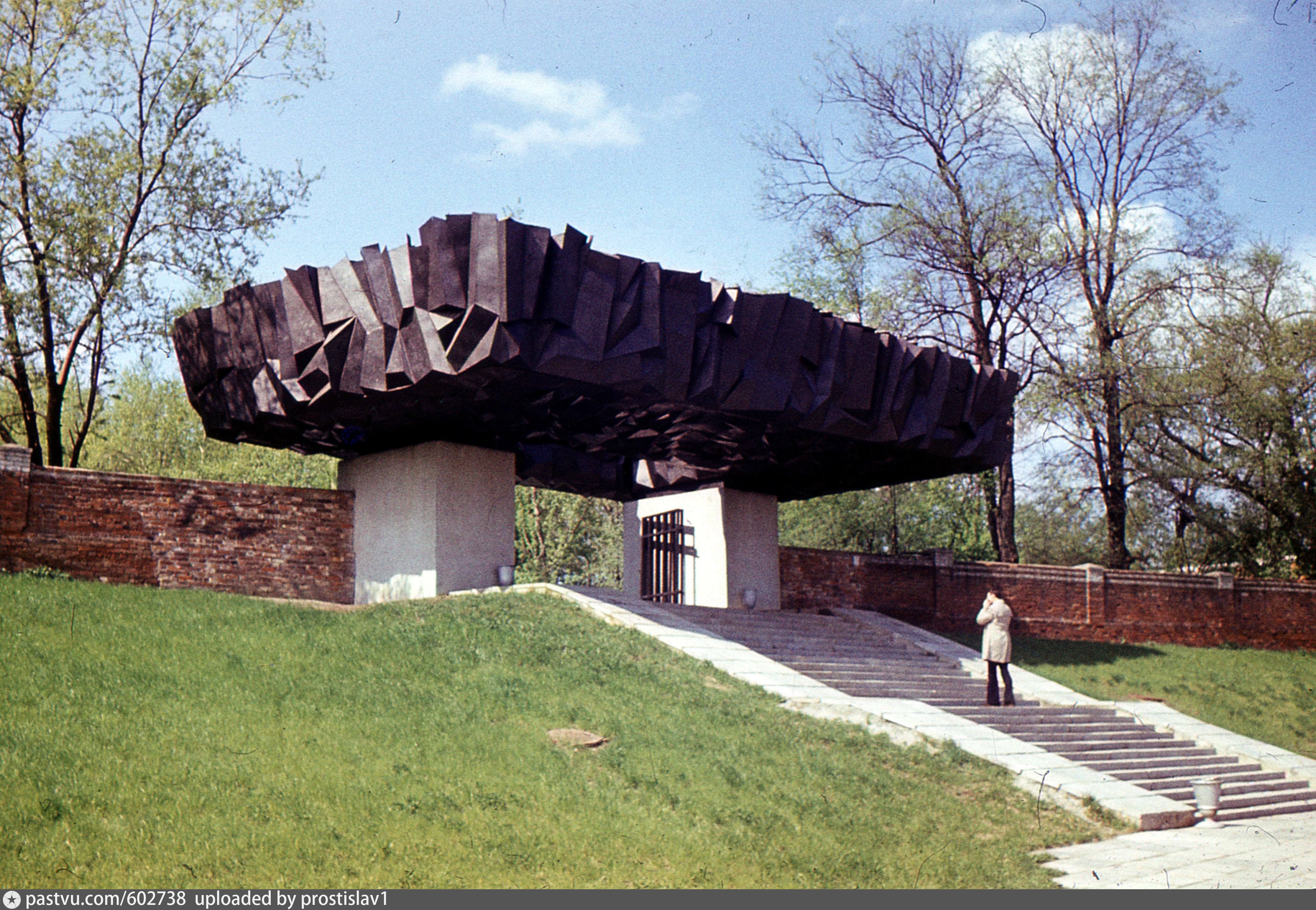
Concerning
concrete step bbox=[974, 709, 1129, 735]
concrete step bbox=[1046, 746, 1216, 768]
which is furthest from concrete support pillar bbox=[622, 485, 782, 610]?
concrete step bbox=[1046, 746, 1216, 768]

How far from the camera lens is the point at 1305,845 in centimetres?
1020

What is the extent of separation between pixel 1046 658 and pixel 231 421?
15030 mm

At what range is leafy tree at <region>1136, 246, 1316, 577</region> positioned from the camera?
2723 cm

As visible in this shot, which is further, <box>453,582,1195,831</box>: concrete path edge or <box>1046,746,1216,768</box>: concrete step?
<box>1046,746,1216,768</box>: concrete step

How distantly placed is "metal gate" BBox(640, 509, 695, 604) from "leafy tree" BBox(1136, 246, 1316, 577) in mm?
13054

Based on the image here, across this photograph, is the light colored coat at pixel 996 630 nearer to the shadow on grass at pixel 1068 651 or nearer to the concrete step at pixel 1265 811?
the concrete step at pixel 1265 811

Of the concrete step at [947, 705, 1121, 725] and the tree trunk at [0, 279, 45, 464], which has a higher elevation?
the tree trunk at [0, 279, 45, 464]

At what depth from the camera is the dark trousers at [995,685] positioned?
14719 mm

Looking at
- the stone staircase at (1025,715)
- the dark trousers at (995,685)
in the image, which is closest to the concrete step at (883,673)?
the stone staircase at (1025,715)

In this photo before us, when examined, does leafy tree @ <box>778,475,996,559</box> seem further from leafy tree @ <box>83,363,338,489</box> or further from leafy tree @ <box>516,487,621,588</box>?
leafy tree @ <box>83,363,338,489</box>

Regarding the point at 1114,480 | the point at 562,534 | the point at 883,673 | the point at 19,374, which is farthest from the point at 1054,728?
the point at 562,534

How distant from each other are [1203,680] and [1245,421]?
8.72m

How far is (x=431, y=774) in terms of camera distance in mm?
8703

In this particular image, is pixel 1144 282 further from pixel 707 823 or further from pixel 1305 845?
pixel 707 823
